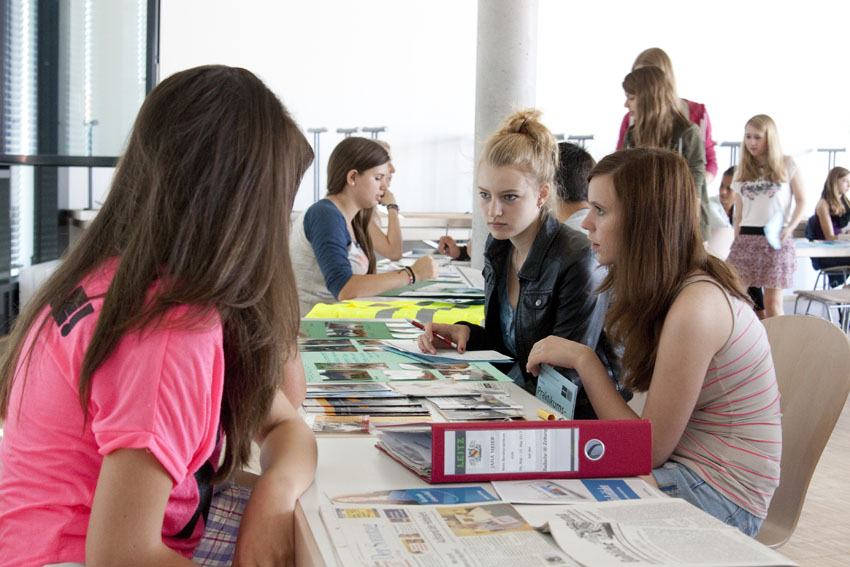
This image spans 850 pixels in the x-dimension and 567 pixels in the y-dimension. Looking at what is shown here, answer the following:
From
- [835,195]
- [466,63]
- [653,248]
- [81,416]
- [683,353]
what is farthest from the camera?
[466,63]

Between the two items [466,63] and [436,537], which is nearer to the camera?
[436,537]

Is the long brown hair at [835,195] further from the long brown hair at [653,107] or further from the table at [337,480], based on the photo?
the table at [337,480]

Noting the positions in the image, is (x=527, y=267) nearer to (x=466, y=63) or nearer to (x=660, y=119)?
(x=660, y=119)

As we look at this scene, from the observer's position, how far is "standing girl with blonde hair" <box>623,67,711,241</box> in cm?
370

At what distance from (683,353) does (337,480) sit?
0.66 meters

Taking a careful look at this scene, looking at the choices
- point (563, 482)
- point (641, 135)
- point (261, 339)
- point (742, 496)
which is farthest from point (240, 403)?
point (641, 135)

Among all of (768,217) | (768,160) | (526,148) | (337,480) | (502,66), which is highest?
(502,66)

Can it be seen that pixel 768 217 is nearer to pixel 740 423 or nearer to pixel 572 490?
pixel 740 423

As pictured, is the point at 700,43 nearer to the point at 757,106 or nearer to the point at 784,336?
the point at 757,106

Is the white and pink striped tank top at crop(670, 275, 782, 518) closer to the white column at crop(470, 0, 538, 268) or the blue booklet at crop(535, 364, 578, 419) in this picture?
the blue booklet at crop(535, 364, 578, 419)

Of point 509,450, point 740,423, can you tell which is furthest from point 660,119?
point 509,450

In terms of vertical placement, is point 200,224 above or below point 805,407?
above

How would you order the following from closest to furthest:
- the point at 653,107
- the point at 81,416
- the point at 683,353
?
1. the point at 81,416
2. the point at 683,353
3. the point at 653,107

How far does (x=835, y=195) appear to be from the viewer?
7.88m
